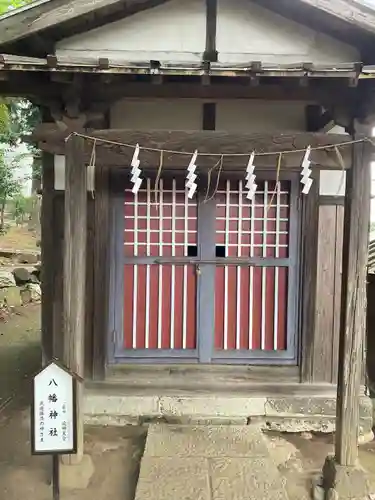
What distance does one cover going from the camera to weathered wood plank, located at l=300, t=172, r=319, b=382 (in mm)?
6568

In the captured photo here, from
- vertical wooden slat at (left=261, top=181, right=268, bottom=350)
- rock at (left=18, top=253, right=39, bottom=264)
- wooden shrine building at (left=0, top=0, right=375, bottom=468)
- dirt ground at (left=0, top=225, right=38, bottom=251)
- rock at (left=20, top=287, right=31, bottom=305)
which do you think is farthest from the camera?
dirt ground at (left=0, top=225, right=38, bottom=251)

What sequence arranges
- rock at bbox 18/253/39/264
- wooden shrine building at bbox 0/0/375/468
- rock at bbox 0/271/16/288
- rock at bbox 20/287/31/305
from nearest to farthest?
1. wooden shrine building at bbox 0/0/375/468
2. rock at bbox 0/271/16/288
3. rock at bbox 20/287/31/305
4. rock at bbox 18/253/39/264

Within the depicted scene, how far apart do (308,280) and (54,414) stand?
3.64 m

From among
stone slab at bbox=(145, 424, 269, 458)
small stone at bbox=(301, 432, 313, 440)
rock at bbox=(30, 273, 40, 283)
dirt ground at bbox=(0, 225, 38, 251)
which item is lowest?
small stone at bbox=(301, 432, 313, 440)

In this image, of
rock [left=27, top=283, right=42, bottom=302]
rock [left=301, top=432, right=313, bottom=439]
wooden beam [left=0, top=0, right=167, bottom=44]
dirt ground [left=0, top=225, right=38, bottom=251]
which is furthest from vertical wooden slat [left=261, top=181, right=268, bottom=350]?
dirt ground [left=0, top=225, right=38, bottom=251]

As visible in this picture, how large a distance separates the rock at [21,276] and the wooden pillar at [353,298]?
13.1m

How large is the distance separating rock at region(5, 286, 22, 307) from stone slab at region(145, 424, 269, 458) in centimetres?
967

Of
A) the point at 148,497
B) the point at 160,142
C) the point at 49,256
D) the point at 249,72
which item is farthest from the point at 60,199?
the point at 148,497

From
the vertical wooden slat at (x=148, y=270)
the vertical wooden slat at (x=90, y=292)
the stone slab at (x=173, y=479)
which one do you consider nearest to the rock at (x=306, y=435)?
the stone slab at (x=173, y=479)

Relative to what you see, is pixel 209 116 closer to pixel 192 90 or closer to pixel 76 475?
pixel 192 90

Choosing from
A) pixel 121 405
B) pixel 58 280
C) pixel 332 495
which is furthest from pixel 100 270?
pixel 332 495

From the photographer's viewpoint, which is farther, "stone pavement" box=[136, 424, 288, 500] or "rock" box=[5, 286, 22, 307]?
"rock" box=[5, 286, 22, 307]

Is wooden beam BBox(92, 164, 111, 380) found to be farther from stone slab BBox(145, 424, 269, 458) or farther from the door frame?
stone slab BBox(145, 424, 269, 458)

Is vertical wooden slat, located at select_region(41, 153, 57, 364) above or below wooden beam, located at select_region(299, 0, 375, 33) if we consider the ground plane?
below
